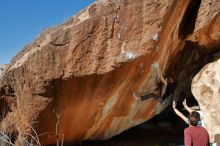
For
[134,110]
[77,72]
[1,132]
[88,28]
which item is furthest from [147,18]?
[1,132]

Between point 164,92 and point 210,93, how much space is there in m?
0.87

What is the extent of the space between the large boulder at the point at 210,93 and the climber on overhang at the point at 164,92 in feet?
1.46

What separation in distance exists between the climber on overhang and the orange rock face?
13.2 inches

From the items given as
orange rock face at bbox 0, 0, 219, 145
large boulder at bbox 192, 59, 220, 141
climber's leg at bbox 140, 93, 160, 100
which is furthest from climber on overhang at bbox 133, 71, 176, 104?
large boulder at bbox 192, 59, 220, 141

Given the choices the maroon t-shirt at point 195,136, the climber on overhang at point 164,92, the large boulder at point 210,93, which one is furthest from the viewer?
the climber on overhang at point 164,92

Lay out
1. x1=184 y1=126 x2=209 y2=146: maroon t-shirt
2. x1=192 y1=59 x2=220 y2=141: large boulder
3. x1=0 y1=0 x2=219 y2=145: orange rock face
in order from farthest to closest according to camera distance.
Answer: x1=192 y1=59 x2=220 y2=141: large boulder → x1=0 y1=0 x2=219 y2=145: orange rock face → x1=184 y1=126 x2=209 y2=146: maroon t-shirt

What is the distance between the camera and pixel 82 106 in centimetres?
619

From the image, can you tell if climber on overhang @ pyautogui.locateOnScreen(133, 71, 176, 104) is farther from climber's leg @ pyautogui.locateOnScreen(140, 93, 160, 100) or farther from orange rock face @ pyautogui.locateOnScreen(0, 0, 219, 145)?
orange rock face @ pyautogui.locateOnScreen(0, 0, 219, 145)

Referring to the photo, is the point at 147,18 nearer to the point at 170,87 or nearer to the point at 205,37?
the point at 205,37

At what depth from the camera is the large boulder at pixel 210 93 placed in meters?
6.09

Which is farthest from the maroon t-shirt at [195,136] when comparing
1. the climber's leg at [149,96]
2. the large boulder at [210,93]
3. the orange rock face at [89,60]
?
the climber's leg at [149,96]

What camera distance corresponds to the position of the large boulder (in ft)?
20.0

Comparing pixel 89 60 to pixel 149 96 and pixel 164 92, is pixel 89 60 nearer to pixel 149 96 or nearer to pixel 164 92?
pixel 149 96

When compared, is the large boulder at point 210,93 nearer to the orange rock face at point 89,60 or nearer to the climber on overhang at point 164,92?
the climber on overhang at point 164,92
